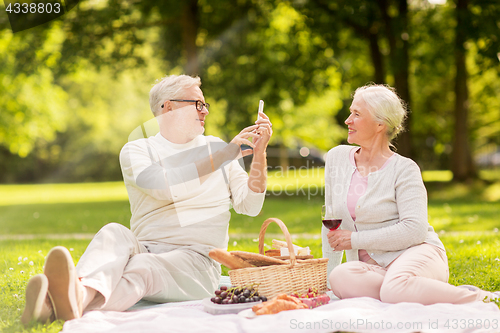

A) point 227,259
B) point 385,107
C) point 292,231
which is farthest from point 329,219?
point 292,231

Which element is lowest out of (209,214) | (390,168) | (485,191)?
(485,191)

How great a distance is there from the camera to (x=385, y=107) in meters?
3.85

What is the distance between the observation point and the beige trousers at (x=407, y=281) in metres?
3.23

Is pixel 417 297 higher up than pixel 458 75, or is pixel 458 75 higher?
pixel 458 75

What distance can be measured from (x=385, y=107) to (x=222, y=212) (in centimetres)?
152

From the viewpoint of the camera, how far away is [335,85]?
1789 cm

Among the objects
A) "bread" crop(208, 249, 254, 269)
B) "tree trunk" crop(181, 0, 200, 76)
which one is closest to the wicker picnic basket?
"bread" crop(208, 249, 254, 269)

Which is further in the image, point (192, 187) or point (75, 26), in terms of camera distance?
point (75, 26)

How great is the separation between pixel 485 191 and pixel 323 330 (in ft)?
45.0

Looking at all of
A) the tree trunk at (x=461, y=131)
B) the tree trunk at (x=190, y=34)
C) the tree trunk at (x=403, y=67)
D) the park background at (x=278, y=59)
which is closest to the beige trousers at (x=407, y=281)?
the park background at (x=278, y=59)

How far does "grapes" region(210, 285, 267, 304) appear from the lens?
10.7ft

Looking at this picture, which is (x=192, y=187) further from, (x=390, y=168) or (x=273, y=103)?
(x=273, y=103)

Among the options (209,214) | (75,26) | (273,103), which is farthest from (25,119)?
(209,214)

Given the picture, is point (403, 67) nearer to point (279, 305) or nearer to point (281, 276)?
point (281, 276)
